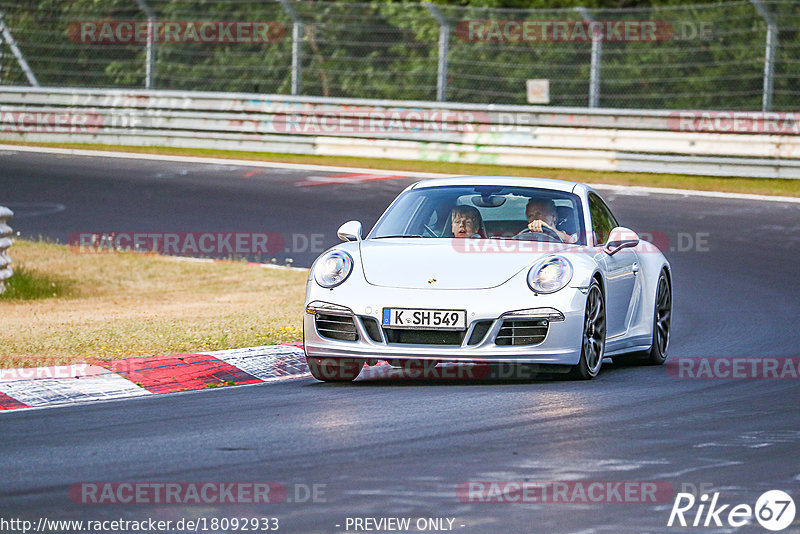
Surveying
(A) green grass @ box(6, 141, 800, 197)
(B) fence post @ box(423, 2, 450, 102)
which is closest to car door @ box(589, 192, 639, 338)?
(A) green grass @ box(6, 141, 800, 197)

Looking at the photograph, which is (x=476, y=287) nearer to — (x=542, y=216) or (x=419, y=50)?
(x=542, y=216)

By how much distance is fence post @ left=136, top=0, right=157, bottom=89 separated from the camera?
24.3 meters

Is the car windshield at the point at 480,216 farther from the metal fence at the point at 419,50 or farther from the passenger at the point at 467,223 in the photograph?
the metal fence at the point at 419,50

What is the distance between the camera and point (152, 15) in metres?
24.4

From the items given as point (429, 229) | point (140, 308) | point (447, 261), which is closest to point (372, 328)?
point (447, 261)

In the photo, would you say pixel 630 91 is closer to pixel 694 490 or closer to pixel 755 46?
pixel 755 46

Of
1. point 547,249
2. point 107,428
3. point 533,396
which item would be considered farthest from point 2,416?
point 547,249

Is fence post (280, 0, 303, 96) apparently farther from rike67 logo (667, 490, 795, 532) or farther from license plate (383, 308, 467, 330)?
rike67 logo (667, 490, 795, 532)

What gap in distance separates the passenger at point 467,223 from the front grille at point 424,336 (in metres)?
1.16

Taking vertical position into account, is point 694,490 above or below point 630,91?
below

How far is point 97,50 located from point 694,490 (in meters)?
21.9

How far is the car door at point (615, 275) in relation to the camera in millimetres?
8891

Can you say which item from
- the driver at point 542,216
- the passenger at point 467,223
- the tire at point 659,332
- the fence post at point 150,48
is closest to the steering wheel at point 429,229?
the passenger at point 467,223

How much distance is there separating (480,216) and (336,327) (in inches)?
56.6
